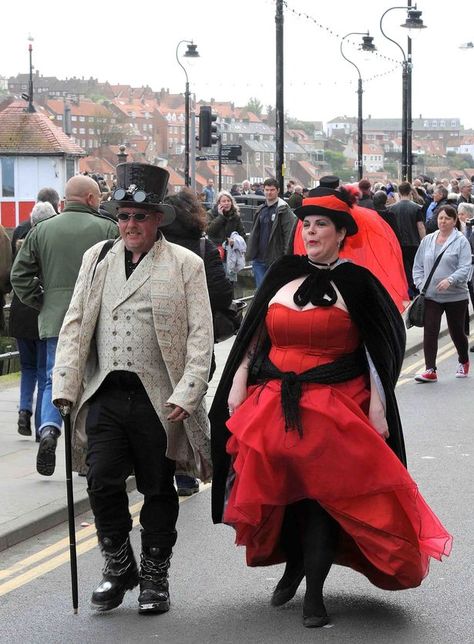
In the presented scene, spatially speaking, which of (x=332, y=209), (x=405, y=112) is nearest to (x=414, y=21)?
(x=405, y=112)

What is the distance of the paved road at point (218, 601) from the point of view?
19.2 feet

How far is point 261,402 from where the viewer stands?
5949 millimetres

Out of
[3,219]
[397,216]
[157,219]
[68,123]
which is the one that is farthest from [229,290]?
[68,123]

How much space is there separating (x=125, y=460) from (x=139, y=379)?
1.20ft

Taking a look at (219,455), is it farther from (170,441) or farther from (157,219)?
(157,219)

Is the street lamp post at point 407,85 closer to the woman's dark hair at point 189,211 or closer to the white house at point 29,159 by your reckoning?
the white house at point 29,159

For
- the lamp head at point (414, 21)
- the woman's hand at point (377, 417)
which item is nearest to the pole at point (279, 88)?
the lamp head at point (414, 21)

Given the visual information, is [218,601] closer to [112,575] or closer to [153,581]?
[153,581]

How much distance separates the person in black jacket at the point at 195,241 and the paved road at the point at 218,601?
1303 mm

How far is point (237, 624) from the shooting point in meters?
6.03

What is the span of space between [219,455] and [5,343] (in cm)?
2302

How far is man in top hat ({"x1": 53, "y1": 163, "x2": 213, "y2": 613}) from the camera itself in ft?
19.9

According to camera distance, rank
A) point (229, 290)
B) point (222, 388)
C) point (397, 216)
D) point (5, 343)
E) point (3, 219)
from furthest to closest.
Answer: point (3, 219) → point (5, 343) → point (397, 216) → point (229, 290) → point (222, 388)

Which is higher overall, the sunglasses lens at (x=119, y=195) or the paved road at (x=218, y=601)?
the sunglasses lens at (x=119, y=195)
